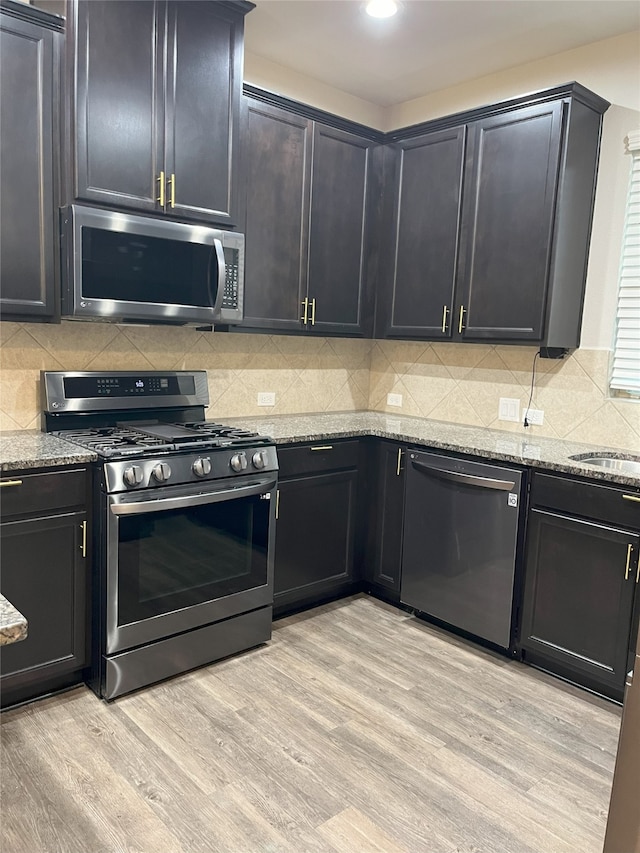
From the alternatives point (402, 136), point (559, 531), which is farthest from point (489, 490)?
point (402, 136)

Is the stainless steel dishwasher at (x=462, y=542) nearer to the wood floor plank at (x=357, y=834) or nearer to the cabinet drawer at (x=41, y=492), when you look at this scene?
the wood floor plank at (x=357, y=834)

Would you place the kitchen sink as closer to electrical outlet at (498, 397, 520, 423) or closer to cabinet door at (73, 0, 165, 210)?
electrical outlet at (498, 397, 520, 423)

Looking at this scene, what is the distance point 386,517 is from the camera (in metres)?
3.35

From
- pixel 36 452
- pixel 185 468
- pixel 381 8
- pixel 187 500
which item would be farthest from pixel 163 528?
pixel 381 8

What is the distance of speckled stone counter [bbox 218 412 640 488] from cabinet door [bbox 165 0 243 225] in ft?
3.38

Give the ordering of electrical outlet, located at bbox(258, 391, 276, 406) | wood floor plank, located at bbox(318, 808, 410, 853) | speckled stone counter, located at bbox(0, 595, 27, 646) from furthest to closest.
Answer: electrical outlet, located at bbox(258, 391, 276, 406) → wood floor plank, located at bbox(318, 808, 410, 853) → speckled stone counter, located at bbox(0, 595, 27, 646)

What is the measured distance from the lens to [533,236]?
2986 mm

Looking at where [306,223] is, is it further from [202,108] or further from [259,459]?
[259,459]

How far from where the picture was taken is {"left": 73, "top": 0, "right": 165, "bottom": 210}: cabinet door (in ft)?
7.89

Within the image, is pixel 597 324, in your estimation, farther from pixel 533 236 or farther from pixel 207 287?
pixel 207 287

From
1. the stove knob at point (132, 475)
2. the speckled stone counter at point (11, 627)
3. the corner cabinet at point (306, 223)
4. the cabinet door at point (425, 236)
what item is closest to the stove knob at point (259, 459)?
the stove knob at point (132, 475)

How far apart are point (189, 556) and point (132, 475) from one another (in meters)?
0.45

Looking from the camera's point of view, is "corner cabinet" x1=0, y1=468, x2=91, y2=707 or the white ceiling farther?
the white ceiling

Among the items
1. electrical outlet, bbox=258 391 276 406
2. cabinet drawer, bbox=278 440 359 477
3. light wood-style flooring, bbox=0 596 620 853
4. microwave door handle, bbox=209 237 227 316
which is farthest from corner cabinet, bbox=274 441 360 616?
microwave door handle, bbox=209 237 227 316
